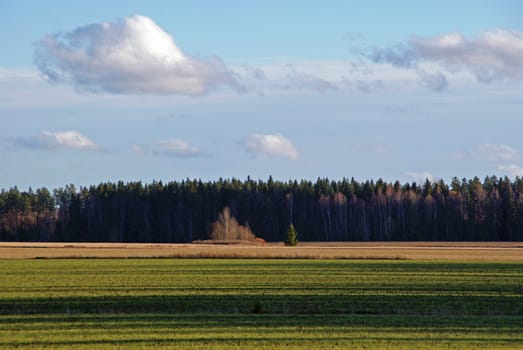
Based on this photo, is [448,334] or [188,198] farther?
[188,198]

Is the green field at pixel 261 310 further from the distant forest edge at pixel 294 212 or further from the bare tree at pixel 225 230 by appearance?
the distant forest edge at pixel 294 212

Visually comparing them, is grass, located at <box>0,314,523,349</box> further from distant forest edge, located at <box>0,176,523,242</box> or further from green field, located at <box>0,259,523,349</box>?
distant forest edge, located at <box>0,176,523,242</box>

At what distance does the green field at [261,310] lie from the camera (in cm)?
2466

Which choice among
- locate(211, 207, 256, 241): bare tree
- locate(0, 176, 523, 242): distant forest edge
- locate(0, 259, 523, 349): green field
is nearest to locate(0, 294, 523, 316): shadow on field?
locate(0, 259, 523, 349): green field

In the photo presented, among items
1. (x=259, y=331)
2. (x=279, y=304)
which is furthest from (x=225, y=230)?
(x=259, y=331)

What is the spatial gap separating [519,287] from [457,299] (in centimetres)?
902

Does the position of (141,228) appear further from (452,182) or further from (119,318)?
(119,318)

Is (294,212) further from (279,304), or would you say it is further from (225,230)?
(279,304)

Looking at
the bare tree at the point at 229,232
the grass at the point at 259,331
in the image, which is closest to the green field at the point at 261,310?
the grass at the point at 259,331

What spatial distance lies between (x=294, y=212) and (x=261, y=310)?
480 ft

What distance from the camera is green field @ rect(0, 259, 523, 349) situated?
2466 centimetres

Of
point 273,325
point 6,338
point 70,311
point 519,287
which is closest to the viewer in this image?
point 6,338

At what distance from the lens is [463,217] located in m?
169

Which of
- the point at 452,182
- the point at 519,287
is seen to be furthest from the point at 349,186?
the point at 519,287
